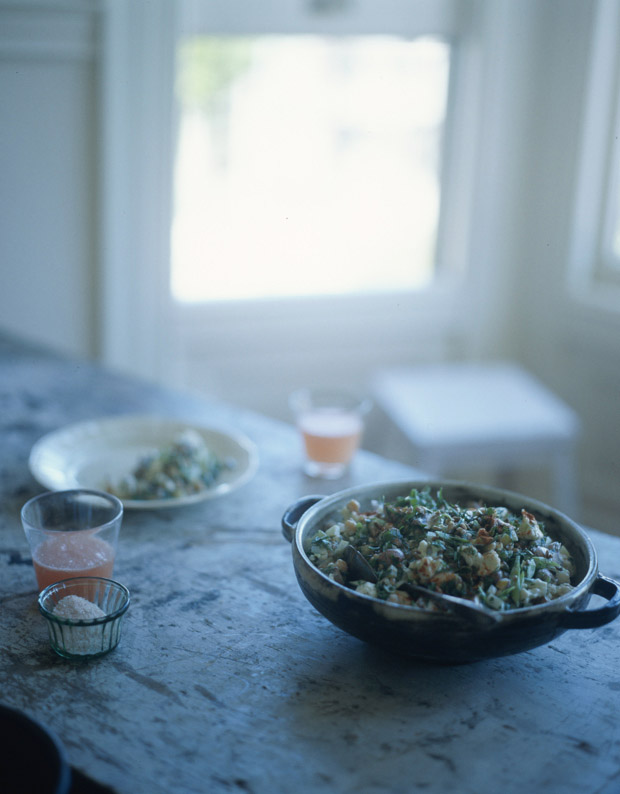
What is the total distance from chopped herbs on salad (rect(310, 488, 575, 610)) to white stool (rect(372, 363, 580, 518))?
140 cm

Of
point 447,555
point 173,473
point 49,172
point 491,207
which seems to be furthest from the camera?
point 491,207

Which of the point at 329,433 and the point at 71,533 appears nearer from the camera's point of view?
the point at 71,533

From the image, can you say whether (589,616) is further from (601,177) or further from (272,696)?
(601,177)

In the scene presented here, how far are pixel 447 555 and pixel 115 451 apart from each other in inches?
31.9

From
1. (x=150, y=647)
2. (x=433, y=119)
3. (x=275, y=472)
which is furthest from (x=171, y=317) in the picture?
(x=150, y=647)

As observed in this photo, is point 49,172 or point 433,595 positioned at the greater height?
point 49,172

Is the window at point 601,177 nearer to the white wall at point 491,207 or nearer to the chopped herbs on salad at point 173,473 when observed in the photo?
the white wall at point 491,207

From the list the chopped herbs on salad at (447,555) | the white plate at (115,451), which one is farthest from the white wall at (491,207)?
the chopped herbs on salad at (447,555)

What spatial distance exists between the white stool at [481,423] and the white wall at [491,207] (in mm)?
396

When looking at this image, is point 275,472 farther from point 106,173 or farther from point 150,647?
point 106,173

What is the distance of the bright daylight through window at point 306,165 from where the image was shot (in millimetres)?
2938

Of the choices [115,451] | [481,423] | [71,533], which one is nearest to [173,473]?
[115,451]

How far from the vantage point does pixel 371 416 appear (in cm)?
296

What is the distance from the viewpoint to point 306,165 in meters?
3.11
